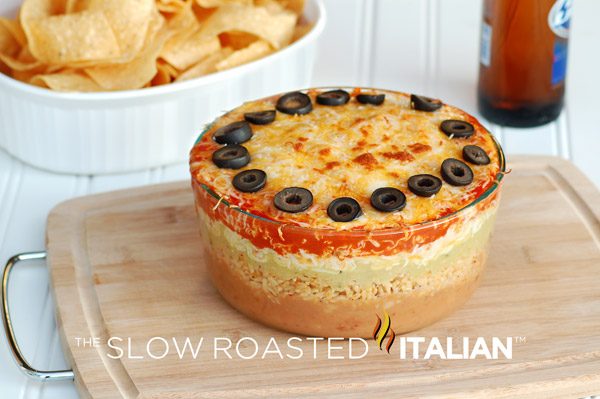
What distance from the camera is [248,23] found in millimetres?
2492

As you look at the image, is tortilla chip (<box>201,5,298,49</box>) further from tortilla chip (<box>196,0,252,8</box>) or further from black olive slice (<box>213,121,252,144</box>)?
black olive slice (<box>213,121,252,144</box>)

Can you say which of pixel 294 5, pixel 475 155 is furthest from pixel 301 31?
pixel 475 155

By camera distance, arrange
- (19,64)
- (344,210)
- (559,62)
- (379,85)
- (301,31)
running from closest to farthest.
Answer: (344,210), (19,64), (559,62), (301,31), (379,85)

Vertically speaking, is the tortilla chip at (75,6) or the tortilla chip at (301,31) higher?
the tortilla chip at (75,6)

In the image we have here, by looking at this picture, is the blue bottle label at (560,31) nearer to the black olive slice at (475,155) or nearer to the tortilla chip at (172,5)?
the black olive slice at (475,155)

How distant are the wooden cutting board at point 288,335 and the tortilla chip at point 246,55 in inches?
13.0

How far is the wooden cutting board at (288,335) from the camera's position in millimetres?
1728

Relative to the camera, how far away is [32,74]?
2506 mm

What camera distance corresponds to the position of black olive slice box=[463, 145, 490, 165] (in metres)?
1.84

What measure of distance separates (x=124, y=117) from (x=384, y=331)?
36.2 inches

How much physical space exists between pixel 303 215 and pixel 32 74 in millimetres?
1115

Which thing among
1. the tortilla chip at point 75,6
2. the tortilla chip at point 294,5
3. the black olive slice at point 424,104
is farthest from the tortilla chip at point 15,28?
the black olive slice at point 424,104

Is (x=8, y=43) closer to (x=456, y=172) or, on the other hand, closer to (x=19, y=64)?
(x=19, y=64)

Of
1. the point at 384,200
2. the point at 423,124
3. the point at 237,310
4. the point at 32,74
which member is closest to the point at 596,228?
the point at 423,124
